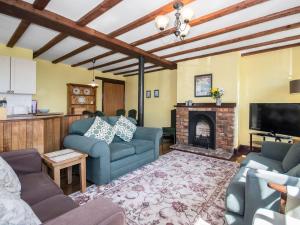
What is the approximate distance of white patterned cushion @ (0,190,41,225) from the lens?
0.63 meters

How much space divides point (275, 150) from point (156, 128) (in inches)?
77.8

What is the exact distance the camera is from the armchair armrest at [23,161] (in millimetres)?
1632

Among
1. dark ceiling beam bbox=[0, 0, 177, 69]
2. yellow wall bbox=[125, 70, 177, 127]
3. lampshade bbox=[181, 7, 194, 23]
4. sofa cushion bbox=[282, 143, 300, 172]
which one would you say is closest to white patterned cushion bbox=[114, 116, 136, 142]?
dark ceiling beam bbox=[0, 0, 177, 69]

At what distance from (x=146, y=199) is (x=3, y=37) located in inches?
166

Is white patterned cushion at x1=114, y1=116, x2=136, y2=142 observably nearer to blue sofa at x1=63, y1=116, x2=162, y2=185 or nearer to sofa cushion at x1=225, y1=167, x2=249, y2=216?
blue sofa at x1=63, y1=116, x2=162, y2=185

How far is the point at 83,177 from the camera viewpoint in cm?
216

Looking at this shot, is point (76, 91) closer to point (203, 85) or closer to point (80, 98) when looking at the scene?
point (80, 98)

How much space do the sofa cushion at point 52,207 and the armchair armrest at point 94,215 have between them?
400 millimetres

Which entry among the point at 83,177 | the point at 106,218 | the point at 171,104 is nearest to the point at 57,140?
the point at 83,177

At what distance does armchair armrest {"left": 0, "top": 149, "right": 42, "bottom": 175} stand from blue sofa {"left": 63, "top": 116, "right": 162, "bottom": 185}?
0.63 m

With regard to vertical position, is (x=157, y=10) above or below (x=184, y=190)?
above

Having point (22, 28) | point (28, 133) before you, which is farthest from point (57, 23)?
point (28, 133)

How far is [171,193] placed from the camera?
2164 millimetres

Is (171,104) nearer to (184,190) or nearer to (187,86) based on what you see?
(187,86)
